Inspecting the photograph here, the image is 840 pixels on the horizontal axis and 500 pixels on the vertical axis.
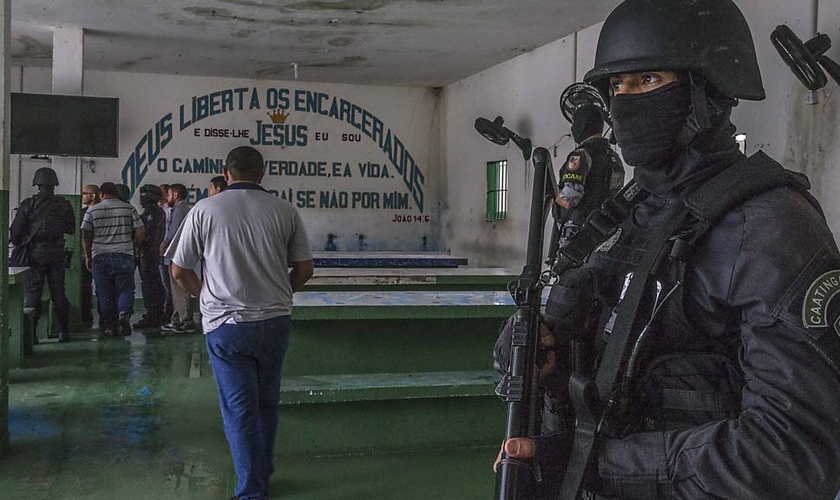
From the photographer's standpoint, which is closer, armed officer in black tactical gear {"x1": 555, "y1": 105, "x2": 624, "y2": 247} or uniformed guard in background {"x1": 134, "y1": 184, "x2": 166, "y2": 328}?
armed officer in black tactical gear {"x1": 555, "y1": 105, "x2": 624, "y2": 247}

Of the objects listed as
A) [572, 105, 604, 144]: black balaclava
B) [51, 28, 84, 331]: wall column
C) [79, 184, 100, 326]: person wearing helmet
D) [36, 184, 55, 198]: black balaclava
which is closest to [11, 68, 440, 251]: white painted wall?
[79, 184, 100, 326]: person wearing helmet

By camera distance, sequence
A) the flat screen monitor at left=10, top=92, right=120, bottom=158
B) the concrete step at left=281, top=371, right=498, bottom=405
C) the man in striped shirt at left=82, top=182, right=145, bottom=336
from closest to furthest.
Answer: the concrete step at left=281, top=371, right=498, bottom=405 < the man in striped shirt at left=82, top=182, right=145, bottom=336 < the flat screen monitor at left=10, top=92, right=120, bottom=158

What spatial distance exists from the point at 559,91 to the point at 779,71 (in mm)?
3204

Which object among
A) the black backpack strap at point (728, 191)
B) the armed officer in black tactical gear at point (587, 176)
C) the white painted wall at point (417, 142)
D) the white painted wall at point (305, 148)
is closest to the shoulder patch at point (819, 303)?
the black backpack strap at point (728, 191)

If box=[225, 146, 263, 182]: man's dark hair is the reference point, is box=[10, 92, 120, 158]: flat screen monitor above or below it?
above

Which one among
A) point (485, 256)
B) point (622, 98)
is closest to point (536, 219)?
point (622, 98)

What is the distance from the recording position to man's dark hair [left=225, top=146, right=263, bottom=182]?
135 inches

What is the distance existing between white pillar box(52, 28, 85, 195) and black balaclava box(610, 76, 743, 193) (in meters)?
7.92

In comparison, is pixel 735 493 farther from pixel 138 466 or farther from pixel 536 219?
pixel 138 466

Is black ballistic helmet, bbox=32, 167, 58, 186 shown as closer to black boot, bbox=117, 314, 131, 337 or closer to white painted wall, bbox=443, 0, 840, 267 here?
black boot, bbox=117, 314, 131, 337

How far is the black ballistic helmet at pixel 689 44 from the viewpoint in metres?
1.25

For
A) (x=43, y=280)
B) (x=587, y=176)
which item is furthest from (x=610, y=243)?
(x=43, y=280)

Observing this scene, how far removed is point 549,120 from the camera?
330 inches

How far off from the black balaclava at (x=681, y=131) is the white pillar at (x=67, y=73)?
7.92 m
